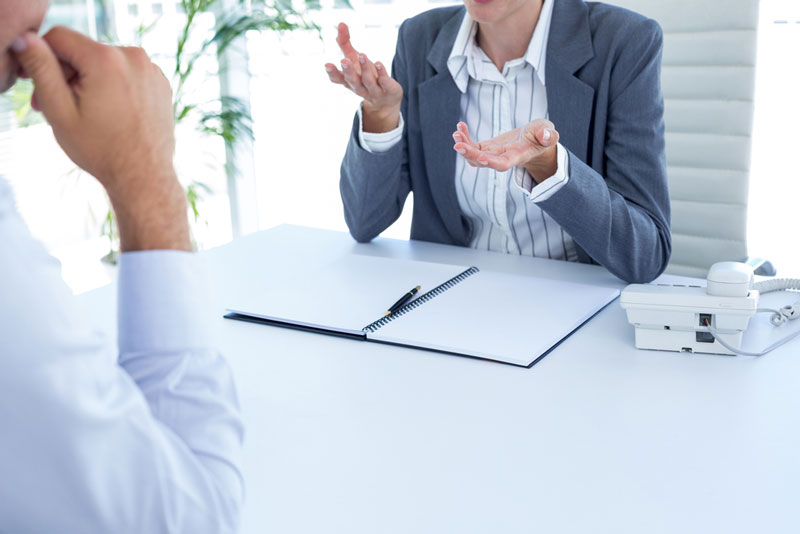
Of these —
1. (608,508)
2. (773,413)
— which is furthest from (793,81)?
(608,508)

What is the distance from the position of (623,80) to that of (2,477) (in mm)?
1227

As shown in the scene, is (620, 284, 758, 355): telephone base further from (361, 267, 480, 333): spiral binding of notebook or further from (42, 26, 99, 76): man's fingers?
(42, 26, 99, 76): man's fingers

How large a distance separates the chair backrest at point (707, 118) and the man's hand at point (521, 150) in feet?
1.98

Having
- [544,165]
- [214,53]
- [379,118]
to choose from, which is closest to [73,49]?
[544,165]

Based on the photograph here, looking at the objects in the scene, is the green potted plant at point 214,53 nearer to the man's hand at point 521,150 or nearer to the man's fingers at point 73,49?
the man's hand at point 521,150

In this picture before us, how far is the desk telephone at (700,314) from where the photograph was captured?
1043mm

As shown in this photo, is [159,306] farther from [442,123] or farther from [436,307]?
[442,123]

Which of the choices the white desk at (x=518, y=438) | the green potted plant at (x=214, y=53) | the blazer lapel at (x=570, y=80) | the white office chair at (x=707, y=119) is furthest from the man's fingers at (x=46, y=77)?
the green potted plant at (x=214, y=53)

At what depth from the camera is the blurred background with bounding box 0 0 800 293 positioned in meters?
2.87

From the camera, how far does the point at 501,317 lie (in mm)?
1162

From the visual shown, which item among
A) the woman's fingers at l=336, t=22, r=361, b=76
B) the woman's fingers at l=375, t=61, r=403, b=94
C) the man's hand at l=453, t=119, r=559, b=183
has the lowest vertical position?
the man's hand at l=453, t=119, r=559, b=183

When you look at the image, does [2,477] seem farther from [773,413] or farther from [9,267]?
[773,413]

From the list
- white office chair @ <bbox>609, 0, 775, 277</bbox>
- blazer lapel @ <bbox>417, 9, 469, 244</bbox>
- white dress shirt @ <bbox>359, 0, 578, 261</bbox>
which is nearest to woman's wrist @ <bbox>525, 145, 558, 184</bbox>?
white dress shirt @ <bbox>359, 0, 578, 261</bbox>

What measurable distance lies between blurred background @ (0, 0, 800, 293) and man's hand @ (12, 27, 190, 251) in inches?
86.1
